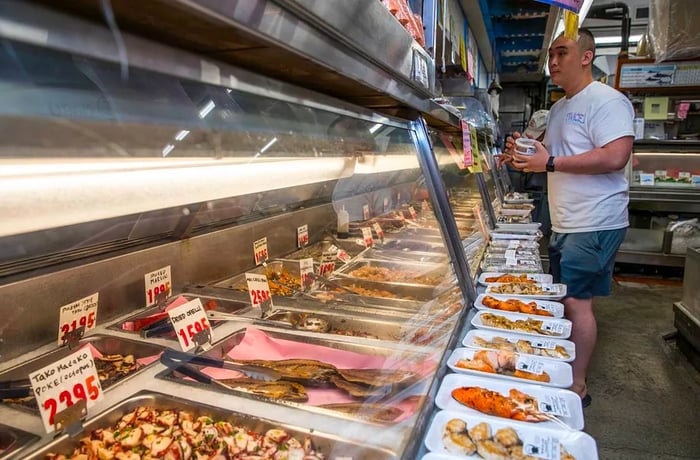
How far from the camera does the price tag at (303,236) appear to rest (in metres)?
3.29

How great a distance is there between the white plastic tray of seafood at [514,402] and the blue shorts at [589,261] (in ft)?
5.57

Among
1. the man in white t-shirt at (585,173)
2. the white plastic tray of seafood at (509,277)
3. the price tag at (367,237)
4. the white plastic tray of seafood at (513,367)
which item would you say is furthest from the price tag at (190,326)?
the man in white t-shirt at (585,173)

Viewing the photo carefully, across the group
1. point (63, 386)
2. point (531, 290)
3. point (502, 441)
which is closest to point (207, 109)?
point (63, 386)

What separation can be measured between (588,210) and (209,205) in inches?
89.8

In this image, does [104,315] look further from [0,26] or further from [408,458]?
[0,26]

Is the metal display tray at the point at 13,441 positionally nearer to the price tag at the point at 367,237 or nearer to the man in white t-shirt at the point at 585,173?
the price tag at the point at 367,237

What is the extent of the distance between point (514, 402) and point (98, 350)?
1.53 metres

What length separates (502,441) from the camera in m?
1.29

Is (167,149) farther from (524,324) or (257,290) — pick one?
(524,324)

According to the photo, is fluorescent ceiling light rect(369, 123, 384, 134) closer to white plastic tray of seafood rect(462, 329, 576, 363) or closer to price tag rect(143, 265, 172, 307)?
white plastic tray of seafood rect(462, 329, 576, 363)

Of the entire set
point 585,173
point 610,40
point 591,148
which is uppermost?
point 610,40

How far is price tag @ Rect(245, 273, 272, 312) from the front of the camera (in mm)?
2176

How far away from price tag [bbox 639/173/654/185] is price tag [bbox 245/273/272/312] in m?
6.67

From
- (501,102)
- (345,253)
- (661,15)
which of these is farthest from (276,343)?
(501,102)
